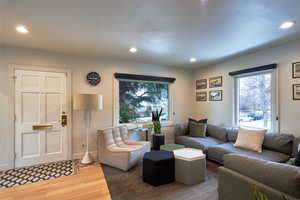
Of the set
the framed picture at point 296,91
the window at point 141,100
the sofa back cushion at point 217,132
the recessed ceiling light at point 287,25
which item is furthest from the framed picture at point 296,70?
the window at point 141,100

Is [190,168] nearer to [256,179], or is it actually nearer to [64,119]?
[256,179]

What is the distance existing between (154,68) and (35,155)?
3673 millimetres

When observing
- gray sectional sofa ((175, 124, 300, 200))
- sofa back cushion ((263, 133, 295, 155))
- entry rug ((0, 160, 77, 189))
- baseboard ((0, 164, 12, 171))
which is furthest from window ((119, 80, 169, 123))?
gray sectional sofa ((175, 124, 300, 200))

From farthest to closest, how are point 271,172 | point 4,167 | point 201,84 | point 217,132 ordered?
point 201,84 < point 217,132 < point 4,167 < point 271,172

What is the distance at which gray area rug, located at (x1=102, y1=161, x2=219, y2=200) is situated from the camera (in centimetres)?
219

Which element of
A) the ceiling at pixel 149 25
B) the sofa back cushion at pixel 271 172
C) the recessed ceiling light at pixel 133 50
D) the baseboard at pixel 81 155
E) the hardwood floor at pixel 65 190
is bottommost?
the hardwood floor at pixel 65 190

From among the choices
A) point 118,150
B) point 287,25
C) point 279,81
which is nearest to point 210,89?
point 279,81

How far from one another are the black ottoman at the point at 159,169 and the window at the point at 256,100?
2.38 m

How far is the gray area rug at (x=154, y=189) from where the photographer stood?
2193 millimetres

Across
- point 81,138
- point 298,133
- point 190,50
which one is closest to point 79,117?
point 81,138

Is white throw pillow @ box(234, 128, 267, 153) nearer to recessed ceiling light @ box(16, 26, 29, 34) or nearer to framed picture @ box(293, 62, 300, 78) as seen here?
framed picture @ box(293, 62, 300, 78)

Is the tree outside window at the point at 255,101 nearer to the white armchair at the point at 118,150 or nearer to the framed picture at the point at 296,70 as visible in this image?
the framed picture at the point at 296,70

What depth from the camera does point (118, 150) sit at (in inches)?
124

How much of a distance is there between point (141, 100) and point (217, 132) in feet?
7.50
